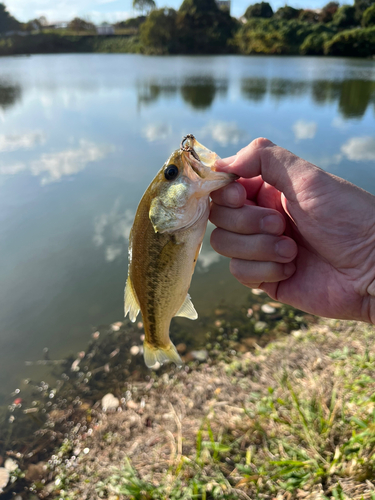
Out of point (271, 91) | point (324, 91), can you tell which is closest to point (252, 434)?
point (271, 91)

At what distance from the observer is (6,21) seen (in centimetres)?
6469

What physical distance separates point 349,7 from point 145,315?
71463 millimetres

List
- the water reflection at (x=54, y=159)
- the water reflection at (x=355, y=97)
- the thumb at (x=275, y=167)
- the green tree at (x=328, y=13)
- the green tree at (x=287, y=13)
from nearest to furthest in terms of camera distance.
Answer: the thumb at (x=275, y=167) → the water reflection at (x=54, y=159) → the water reflection at (x=355, y=97) → the green tree at (x=328, y=13) → the green tree at (x=287, y=13)

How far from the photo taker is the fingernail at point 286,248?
1.99 m

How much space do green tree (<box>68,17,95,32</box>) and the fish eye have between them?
3625 inches

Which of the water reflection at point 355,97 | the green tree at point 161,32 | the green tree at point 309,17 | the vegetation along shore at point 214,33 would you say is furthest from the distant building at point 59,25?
the water reflection at point 355,97

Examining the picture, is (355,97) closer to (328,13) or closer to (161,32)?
(161,32)

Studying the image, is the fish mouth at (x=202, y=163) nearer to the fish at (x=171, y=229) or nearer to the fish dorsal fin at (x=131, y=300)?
the fish at (x=171, y=229)

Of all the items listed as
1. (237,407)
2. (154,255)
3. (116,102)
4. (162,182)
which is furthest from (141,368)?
(116,102)

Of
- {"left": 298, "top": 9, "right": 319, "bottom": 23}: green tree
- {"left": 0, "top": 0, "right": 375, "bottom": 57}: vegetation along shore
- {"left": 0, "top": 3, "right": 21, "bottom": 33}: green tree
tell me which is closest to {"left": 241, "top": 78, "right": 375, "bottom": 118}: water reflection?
{"left": 0, "top": 0, "right": 375, "bottom": 57}: vegetation along shore

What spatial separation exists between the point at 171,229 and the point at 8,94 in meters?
24.1

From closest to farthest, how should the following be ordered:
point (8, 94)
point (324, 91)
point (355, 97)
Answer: point (355, 97)
point (324, 91)
point (8, 94)

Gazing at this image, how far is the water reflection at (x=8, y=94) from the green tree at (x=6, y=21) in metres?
58.6

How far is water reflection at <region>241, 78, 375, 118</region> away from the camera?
15.4m
